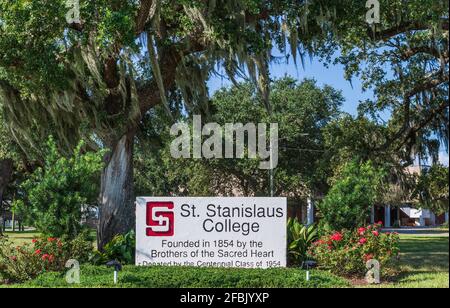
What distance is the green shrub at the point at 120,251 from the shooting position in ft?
40.2

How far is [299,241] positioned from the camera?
12727 millimetres

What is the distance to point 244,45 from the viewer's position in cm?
1373

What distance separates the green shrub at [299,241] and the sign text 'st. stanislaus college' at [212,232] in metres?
1.81

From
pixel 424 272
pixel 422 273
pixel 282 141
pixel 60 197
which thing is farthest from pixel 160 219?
pixel 282 141

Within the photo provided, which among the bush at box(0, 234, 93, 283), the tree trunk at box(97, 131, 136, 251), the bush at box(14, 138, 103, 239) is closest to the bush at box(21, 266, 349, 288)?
the bush at box(0, 234, 93, 283)

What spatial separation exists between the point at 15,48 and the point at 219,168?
67.2ft

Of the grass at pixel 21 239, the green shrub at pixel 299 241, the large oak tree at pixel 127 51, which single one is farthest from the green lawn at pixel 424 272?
the grass at pixel 21 239

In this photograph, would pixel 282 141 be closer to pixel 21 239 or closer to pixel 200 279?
pixel 21 239

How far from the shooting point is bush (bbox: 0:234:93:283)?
1059 cm

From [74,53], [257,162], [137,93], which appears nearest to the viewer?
[74,53]

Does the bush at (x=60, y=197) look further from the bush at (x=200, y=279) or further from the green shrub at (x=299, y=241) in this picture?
the green shrub at (x=299, y=241)

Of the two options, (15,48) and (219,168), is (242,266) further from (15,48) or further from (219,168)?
(219,168)

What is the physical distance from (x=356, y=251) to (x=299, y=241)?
2170 mm
